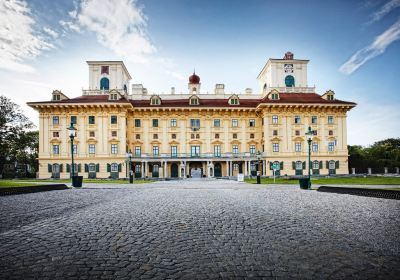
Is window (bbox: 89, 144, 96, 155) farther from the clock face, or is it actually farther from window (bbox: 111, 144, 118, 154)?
the clock face

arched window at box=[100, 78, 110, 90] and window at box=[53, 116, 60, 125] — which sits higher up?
arched window at box=[100, 78, 110, 90]

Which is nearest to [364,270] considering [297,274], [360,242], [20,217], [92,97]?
[297,274]

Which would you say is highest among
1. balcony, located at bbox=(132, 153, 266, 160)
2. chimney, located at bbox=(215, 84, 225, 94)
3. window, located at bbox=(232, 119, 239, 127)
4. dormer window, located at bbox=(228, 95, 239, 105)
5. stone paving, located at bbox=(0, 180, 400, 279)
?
chimney, located at bbox=(215, 84, 225, 94)

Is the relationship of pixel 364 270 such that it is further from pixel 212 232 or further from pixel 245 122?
pixel 245 122

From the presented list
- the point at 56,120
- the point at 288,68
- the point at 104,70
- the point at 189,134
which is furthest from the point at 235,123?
the point at 56,120

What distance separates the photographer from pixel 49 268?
3455mm

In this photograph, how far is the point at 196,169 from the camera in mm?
51844

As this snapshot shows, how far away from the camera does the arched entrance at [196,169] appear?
168 ft

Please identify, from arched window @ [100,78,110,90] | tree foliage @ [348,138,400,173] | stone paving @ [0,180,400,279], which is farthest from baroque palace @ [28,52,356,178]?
stone paving @ [0,180,400,279]

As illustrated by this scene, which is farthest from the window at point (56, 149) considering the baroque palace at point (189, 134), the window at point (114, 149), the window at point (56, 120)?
the window at point (114, 149)

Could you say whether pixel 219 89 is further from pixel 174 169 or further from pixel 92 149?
pixel 92 149

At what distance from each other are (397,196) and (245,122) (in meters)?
41.0

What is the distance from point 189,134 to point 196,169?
6755mm

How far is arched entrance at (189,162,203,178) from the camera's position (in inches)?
2012
